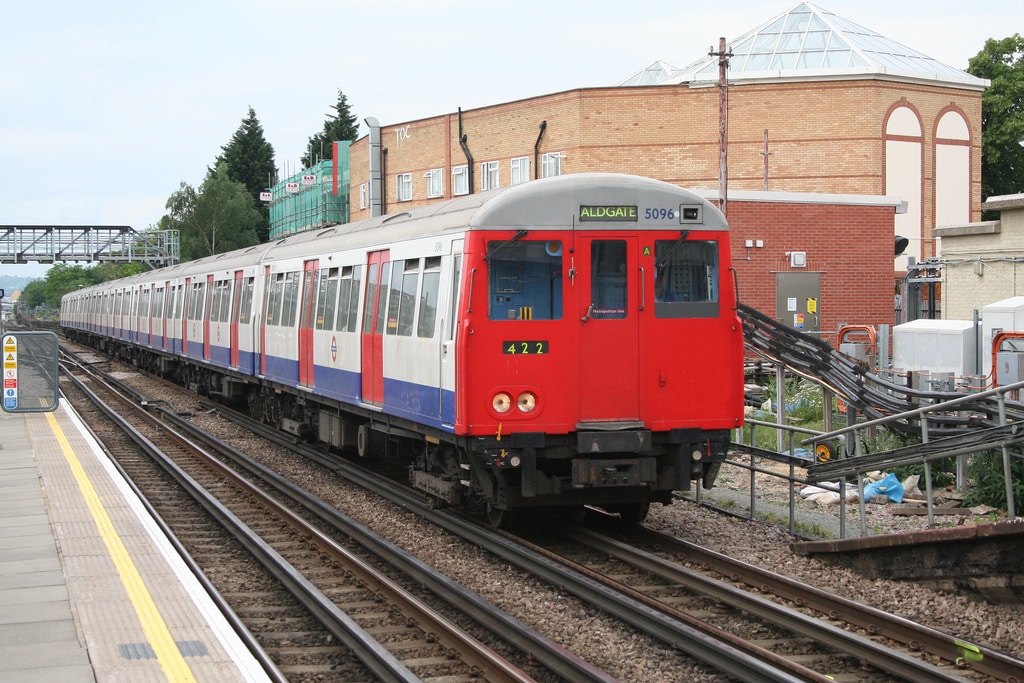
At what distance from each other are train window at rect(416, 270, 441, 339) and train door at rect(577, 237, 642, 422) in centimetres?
145

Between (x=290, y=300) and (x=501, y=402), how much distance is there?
8.16 metres

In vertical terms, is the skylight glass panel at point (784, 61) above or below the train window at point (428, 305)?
above

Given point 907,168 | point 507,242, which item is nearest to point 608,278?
point 507,242

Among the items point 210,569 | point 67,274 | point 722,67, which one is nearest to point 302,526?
point 210,569

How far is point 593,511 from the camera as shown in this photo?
1177 centimetres

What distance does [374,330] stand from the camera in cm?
1257

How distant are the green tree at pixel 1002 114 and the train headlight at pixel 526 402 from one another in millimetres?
52912

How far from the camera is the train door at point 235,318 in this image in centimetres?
2142

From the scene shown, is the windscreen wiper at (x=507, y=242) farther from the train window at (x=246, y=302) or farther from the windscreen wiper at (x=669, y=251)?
the train window at (x=246, y=302)

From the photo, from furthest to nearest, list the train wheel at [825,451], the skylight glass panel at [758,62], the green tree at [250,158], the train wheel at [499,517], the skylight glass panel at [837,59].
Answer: the green tree at [250,158] < the skylight glass panel at [758,62] < the skylight glass panel at [837,59] < the train wheel at [825,451] < the train wheel at [499,517]

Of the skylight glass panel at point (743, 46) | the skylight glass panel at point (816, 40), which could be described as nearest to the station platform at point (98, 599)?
the skylight glass panel at point (816, 40)

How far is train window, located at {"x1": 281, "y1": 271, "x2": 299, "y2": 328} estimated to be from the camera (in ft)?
55.4

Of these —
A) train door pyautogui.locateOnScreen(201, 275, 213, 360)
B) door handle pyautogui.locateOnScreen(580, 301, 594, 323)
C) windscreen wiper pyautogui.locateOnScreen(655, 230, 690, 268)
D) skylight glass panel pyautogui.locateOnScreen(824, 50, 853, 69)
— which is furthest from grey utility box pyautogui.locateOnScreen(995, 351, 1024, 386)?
skylight glass panel pyautogui.locateOnScreen(824, 50, 853, 69)

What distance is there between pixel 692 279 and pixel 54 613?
5857 millimetres
